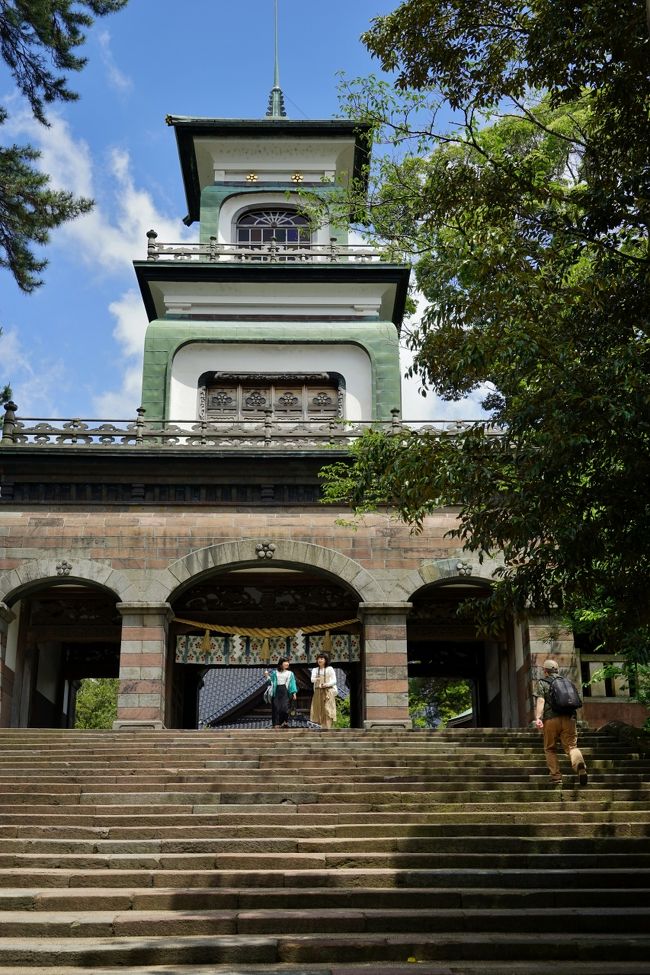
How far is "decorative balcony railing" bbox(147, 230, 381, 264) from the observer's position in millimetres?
23875

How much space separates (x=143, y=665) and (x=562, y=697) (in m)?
9.10

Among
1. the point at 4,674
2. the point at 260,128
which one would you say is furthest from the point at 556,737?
the point at 260,128

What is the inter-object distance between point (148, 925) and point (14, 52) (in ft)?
36.2

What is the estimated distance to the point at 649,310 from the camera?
30.9 ft

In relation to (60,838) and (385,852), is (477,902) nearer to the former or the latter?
(385,852)

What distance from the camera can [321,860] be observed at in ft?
30.6

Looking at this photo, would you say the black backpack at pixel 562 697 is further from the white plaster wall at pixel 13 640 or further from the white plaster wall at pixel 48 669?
the white plaster wall at pixel 48 669

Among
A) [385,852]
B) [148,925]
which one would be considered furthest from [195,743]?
[148,925]

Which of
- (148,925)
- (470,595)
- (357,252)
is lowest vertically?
(148,925)

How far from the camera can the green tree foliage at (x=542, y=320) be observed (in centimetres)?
898

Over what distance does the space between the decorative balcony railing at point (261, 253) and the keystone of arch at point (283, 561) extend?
7.53m

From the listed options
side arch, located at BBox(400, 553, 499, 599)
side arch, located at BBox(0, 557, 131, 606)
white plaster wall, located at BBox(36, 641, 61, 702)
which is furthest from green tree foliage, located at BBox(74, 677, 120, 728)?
side arch, located at BBox(400, 553, 499, 599)

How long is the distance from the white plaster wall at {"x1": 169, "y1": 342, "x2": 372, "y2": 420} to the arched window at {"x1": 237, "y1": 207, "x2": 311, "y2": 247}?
3293 millimetres

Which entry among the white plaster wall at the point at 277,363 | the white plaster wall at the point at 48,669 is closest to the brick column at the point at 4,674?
the white plaster wall at the point at 48,669
